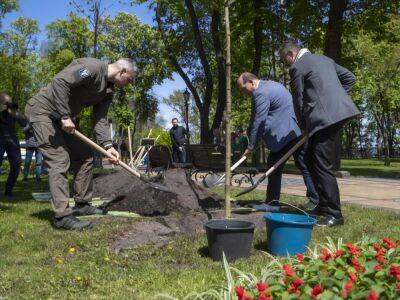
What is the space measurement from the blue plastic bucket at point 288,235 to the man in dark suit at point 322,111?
1.42 meters

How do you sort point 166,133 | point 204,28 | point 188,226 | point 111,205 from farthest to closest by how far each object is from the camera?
point 166,133, point 204,28, point 111,205, point 188,226

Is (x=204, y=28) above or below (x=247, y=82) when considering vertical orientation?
above

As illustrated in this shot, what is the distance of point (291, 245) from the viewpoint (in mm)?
4371

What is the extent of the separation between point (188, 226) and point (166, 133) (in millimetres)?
31513

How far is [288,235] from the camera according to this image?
172 inches

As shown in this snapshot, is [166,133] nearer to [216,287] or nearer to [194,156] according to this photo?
[194,156]

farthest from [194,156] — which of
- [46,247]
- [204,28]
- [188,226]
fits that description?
[204,28]

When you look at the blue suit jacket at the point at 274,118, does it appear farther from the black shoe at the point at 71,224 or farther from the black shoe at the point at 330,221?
the black shoe at the point at 71,224

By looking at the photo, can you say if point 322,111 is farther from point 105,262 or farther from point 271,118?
point 105,262

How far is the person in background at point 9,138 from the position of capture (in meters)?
9.32

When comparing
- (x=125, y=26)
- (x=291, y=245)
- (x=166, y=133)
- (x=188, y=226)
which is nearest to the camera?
(x=291, y=245)

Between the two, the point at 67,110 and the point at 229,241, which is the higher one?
the point at 67,110

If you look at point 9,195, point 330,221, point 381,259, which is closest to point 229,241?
point 381,259

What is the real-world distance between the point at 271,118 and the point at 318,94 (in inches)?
38.4
